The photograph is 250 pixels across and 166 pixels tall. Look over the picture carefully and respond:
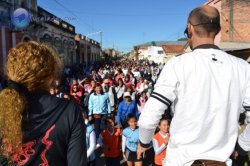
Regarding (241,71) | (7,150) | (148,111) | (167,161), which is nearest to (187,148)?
(167,161)

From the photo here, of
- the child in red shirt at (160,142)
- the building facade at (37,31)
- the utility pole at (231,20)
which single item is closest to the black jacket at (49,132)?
the child in red shirt at (160,142)

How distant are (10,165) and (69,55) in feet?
135

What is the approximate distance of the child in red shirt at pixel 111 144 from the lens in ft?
22.4

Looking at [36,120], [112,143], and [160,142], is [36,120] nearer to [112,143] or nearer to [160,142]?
[160,142]

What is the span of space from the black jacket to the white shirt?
536mm

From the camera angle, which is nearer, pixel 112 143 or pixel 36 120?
pixel 36 120

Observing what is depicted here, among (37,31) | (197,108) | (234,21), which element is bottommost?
(197,108)

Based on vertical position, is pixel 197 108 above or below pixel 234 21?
below

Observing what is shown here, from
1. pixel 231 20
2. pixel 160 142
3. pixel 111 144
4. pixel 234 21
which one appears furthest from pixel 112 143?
pixel 234 21

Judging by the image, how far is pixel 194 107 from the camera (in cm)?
245

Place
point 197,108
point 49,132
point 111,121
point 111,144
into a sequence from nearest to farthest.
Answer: point 49,132, point 197,108, point 111,144, point 111,121

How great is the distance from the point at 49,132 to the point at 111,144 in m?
4.77

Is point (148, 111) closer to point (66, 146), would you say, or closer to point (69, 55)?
point (66, 146)

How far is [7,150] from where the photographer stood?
2150 millimetres
